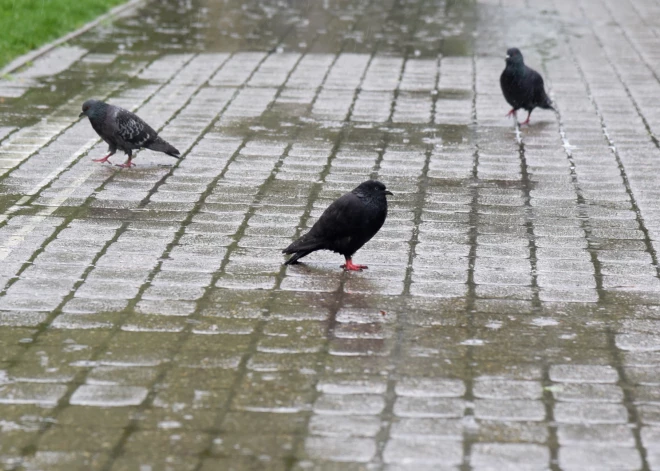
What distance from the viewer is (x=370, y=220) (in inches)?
293

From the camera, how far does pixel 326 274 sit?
761 cm

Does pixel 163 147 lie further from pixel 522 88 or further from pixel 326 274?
pixel 522 88

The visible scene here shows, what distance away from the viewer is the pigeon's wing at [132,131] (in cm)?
1017

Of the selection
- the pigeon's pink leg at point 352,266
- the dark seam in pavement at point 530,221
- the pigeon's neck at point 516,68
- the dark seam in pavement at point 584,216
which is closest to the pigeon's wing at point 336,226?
the pigeon's pink leg at point 352,266

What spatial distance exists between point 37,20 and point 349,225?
1108 cm

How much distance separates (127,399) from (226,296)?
164 cm

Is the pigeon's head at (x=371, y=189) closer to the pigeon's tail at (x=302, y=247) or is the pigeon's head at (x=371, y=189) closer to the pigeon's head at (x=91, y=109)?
the pigeon's tail at (x=302, y=247)

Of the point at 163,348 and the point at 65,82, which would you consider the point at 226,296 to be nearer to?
the point at 163,348

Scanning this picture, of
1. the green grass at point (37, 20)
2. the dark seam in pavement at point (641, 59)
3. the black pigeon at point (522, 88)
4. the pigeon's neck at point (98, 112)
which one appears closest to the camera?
the pigeon's neck at point (98, 112)

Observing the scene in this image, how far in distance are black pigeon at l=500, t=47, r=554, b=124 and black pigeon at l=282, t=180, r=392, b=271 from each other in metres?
4.90

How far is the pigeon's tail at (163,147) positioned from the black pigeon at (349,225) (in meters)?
2.98

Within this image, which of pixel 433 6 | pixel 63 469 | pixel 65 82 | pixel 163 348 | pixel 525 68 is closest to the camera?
pixel 63 469

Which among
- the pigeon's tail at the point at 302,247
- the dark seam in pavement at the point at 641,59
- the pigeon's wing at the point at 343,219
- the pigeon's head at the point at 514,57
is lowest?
the dark seam in pavement at the point at 641,59

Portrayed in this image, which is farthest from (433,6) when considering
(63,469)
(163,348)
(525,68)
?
(63,469)
